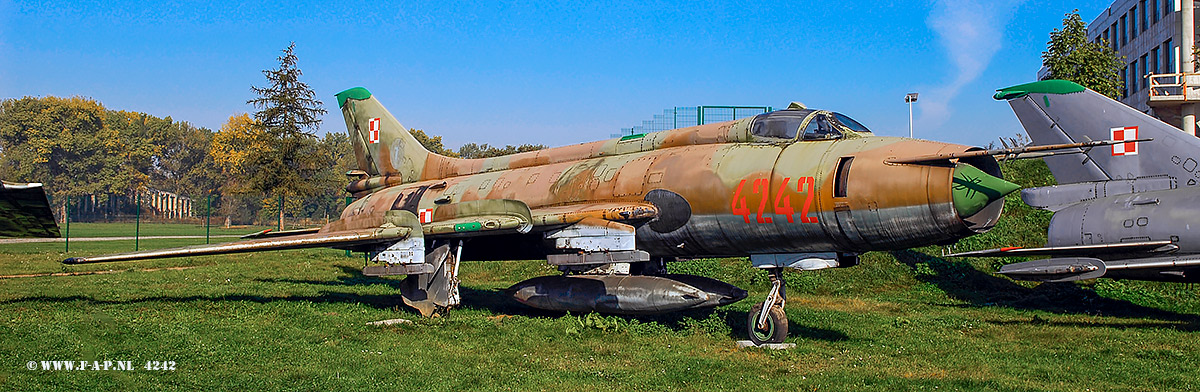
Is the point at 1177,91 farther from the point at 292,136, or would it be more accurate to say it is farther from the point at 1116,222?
the point at 292,136

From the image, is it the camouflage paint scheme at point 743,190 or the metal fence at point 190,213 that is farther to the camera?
the metal fence at point 190,213

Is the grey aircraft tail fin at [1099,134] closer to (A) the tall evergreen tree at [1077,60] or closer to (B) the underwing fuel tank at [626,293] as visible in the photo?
(B) the underwing fuel tank at [626,293]

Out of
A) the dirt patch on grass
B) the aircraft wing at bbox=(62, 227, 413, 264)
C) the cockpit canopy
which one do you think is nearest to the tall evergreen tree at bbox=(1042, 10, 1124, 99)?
the dirt patch on grass

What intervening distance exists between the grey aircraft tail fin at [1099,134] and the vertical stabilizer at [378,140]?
12.8 metres

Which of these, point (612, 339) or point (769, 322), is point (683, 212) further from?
point (612, 339)

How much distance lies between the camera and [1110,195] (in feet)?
49.0

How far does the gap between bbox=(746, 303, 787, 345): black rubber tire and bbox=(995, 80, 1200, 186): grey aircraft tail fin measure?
737 cm

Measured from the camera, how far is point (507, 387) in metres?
9.04

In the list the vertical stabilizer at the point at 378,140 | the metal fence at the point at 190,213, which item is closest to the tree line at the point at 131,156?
the metal fence at the point at 190,213

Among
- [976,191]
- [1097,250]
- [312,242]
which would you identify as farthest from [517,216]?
[1097,250]

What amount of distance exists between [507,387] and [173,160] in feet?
401

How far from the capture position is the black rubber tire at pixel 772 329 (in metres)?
11.9

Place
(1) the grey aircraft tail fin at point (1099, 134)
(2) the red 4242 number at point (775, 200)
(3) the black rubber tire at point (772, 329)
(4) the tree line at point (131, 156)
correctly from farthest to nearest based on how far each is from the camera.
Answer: (4) the tree line at point (131, 156) < (1) the grey aircraft tail fin at point (1099, 134) < (3) the black rubber tire at point (772, 329) < (2) the red 4242 number at point (775, 200)

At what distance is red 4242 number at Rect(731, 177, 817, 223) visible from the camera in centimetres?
1127
